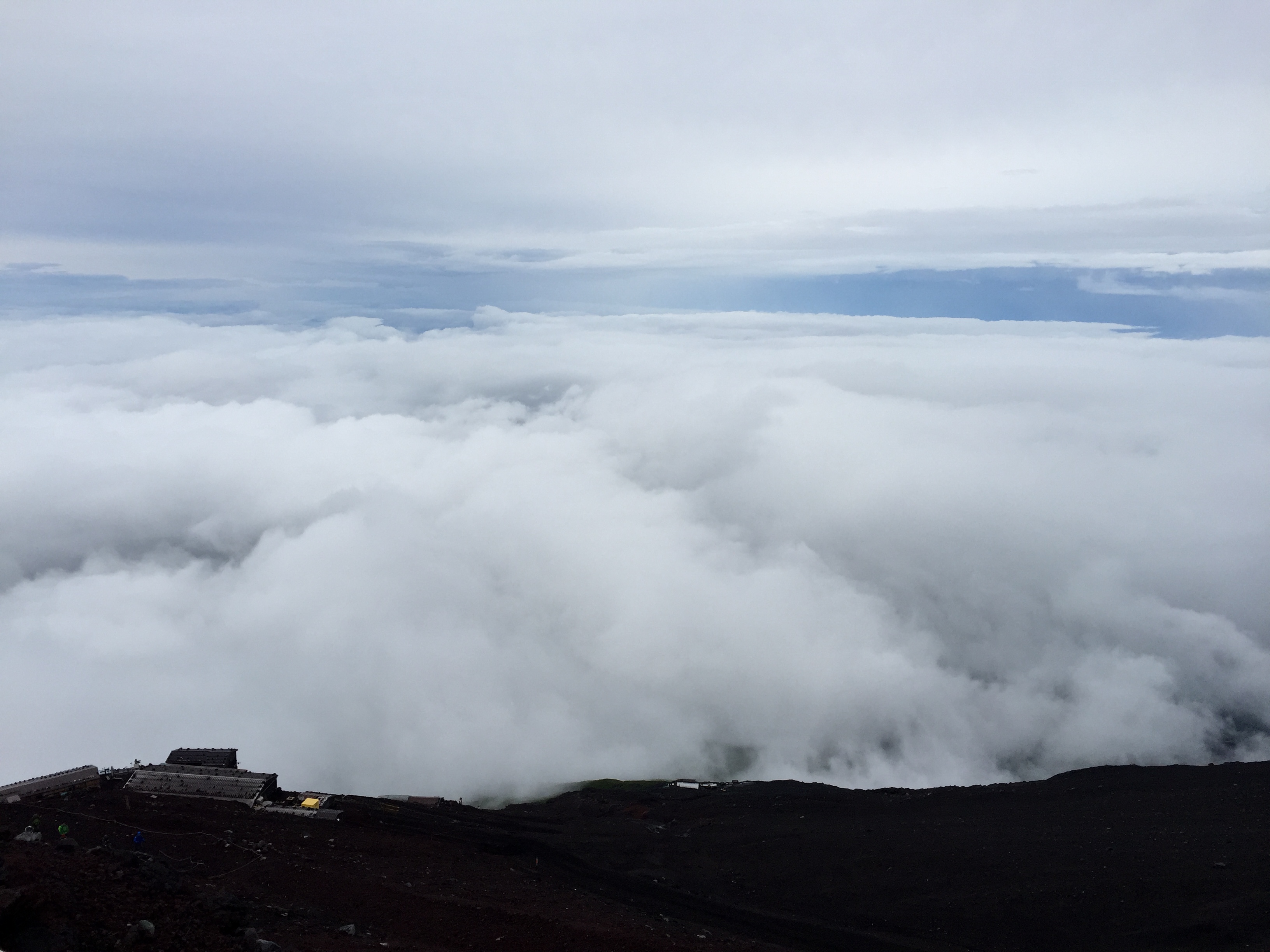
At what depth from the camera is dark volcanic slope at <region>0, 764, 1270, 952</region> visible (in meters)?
30.6

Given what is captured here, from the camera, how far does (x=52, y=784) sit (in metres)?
45.6

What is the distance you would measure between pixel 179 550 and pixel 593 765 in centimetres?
12976

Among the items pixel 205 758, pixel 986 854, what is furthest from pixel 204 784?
pixel 986 854

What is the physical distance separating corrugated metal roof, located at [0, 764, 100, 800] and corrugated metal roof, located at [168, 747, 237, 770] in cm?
405

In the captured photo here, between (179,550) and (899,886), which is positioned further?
(179,550)

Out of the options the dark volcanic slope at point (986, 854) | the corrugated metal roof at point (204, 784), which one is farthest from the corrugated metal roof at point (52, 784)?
the dark volcanic slope at point (986, 854)

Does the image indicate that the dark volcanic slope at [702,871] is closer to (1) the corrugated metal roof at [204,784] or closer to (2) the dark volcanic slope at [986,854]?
(2) the dark volcanic slope at [986,854]

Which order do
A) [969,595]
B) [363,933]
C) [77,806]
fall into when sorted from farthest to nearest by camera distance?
[969,595], [77,806], [363,933]

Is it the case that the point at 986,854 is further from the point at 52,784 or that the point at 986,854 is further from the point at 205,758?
the point at 52,784

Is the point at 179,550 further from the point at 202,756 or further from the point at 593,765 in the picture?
the point at 202,756

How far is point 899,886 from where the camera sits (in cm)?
4409

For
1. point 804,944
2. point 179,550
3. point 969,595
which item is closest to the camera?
point 804,944

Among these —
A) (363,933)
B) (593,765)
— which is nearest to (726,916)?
(363,933)

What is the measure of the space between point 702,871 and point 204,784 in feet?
93.3
